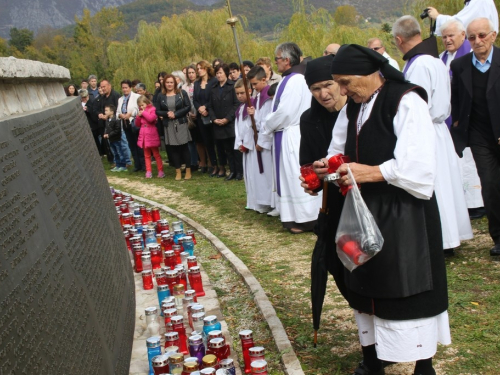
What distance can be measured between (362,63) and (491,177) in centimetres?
349

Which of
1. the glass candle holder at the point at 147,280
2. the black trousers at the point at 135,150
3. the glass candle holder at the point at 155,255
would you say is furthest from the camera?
the black trousers at the point at 135,150

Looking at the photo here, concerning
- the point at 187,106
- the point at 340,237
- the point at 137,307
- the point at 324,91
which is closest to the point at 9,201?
the point at 340,237

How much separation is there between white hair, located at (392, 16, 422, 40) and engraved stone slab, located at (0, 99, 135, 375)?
3406 millimetres

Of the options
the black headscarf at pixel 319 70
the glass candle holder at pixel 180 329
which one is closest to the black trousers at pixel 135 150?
the black headscarf at pixel 319 70

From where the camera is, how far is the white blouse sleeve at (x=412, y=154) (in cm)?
386

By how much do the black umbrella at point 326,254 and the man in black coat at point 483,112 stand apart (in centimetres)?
279

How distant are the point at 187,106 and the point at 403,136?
1162 cm

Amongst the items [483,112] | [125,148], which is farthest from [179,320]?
[125,148]

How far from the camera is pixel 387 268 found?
13.1 ft

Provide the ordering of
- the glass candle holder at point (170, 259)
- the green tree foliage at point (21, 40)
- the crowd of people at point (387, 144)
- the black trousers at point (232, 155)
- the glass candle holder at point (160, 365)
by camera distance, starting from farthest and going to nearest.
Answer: the green tree foliage at point (21, 40), the black trousers at point (232, 155), the glass candle holder at point (170, 259), the glass candle holder at point (160, 365), the crowd of people at point (387, 144)

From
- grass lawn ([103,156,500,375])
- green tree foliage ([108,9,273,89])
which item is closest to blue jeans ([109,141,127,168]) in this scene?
grass lawn ([103,156,500,375])

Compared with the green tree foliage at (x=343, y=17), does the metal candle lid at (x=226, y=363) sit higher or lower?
lower

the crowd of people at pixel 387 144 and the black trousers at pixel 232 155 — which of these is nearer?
the crowd of people at pixel 387 144

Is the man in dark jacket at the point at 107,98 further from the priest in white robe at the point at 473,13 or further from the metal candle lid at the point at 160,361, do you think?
the metal candle lid at the point at 160,361
